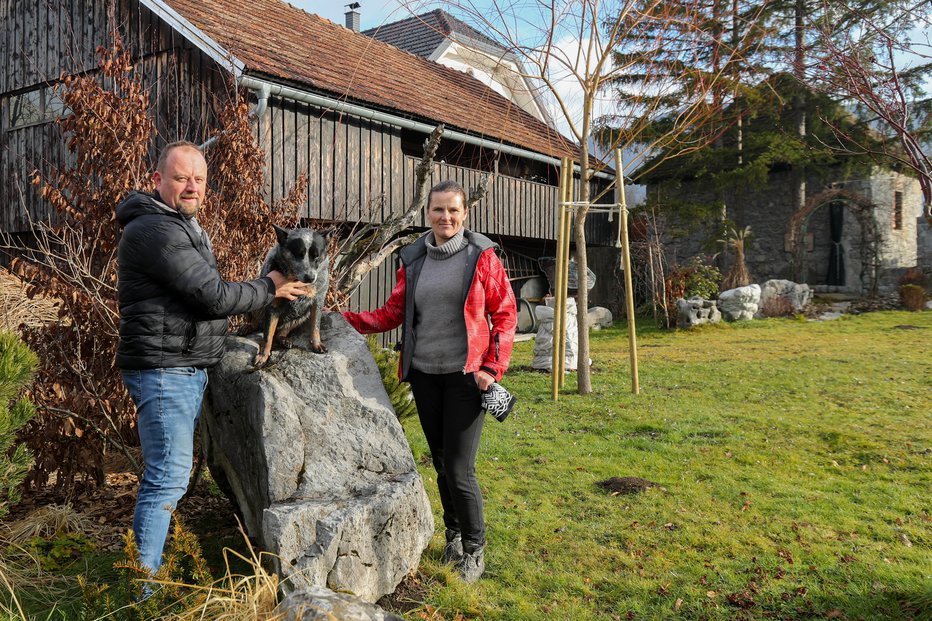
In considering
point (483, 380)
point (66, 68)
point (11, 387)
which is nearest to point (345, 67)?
point (66, 68)

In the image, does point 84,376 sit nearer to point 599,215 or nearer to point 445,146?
point 445,146

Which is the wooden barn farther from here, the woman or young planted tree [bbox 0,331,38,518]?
young planted tree [bbox 0,331,38,518]

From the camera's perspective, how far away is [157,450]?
283 centimetres

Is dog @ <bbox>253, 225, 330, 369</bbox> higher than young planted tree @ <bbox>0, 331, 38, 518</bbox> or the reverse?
higher

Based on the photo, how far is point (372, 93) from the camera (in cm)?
1176

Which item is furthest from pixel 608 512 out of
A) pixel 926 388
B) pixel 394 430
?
pixel 926 388

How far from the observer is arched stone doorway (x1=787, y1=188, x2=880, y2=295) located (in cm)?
1845

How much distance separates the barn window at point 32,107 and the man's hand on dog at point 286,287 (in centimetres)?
1080

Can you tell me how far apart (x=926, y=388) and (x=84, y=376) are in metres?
9.47

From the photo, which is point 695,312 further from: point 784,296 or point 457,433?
point 457,433

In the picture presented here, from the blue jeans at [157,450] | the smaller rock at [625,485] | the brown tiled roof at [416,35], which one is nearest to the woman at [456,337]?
the blue jeans at [157,450]

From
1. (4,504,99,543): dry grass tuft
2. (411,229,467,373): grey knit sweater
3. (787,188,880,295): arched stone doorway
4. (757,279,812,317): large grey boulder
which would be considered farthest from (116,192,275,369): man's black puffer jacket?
(787,188,880,295): arched stone doorway

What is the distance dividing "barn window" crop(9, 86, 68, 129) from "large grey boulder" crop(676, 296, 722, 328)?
1301 centimetres

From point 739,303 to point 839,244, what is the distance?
6440 mm
